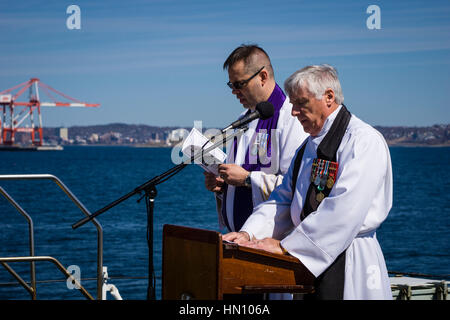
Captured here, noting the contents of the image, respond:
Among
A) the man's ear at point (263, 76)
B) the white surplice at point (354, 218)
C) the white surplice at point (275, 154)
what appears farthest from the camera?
the man's ear at point (263, 76)

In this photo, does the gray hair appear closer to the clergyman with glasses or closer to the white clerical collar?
the white clerical collar

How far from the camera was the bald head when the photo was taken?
11.8ft

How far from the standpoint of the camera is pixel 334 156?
283 cm

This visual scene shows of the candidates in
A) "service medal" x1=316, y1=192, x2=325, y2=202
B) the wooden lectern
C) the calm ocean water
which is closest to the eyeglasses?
"service medal" x1=316, y1=192, x2=325, y2=202

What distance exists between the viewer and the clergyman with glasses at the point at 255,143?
357 centimetres

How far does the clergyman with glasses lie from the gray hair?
78cm

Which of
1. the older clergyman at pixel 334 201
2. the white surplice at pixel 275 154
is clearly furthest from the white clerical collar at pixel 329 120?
the white surplice at pixel 275 154

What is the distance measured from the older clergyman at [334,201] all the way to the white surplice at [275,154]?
0.55 meters

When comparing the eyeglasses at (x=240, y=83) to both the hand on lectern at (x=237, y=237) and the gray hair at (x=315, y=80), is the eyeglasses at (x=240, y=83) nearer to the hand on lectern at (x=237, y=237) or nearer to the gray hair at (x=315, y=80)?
→ the gray hair at (x=315, y=80)

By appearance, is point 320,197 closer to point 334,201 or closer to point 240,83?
point 334,201
